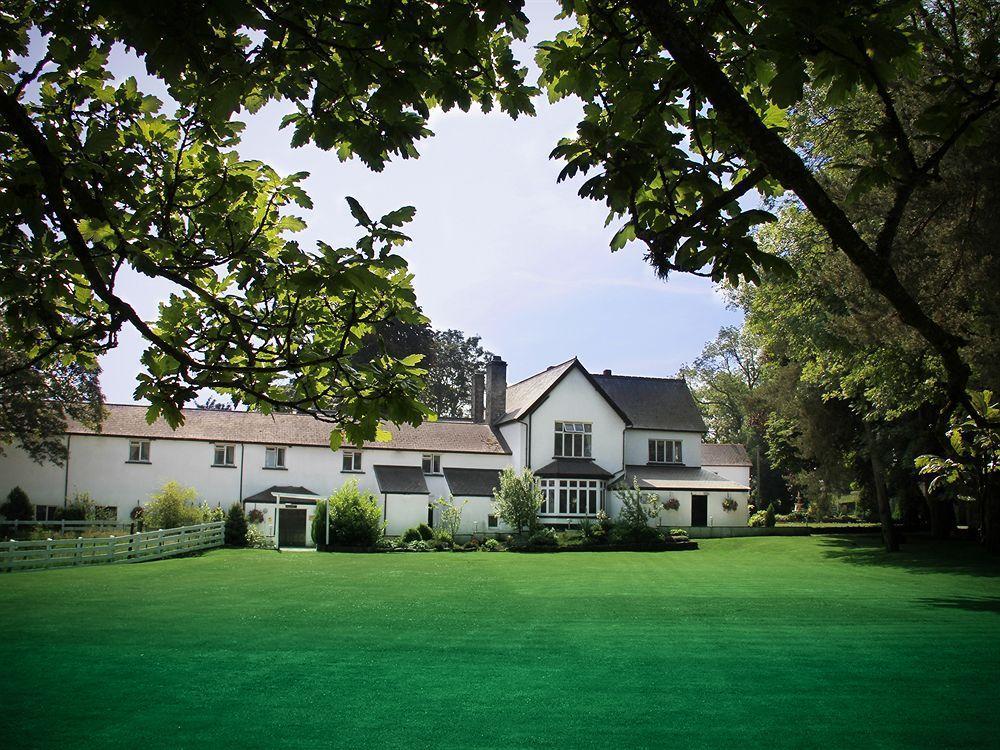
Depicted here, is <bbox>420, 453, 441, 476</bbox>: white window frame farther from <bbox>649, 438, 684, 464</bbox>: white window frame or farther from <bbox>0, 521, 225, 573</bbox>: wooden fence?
<bbox>0, 521, 225, 573</bbox>: wooden fence

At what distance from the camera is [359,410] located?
4.53 m

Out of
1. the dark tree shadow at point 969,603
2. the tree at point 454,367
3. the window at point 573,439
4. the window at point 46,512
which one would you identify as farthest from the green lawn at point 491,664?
the tree at point 454,367

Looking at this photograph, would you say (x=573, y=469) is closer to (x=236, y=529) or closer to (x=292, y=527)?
(x=292, y=527)

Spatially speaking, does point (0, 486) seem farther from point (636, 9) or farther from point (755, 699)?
point (636, 9)

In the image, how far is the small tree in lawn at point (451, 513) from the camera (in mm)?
37562

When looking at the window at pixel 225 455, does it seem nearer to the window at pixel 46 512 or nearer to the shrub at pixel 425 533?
the window at pixel 46 512

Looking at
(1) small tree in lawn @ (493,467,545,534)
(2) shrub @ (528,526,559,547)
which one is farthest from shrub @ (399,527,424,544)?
(2) shrub @ (528,526,559,547)

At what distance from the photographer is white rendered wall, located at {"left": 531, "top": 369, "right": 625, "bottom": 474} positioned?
143 ft

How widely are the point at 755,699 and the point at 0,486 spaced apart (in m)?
38.8

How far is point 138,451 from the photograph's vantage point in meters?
39.2

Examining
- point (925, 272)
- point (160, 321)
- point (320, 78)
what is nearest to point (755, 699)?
point (160, 321)

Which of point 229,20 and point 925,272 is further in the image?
point 925,272

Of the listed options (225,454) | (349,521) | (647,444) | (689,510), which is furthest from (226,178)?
(647,444)

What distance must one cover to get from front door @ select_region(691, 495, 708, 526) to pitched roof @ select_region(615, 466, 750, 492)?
75cm
